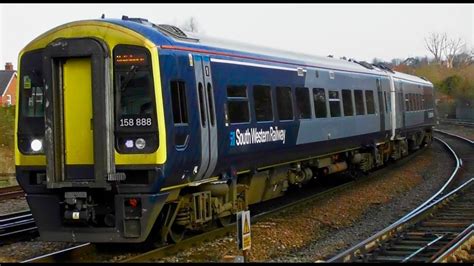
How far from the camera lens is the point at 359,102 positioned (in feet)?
59.3

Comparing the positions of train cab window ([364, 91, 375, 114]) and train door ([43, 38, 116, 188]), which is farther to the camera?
train cab window ([364, 91, 375, 114])

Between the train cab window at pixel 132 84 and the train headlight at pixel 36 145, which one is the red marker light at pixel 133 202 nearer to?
the train cab window at pixel 132 84

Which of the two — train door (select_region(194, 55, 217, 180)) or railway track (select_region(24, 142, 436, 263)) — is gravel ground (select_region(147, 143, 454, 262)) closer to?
railway track (select_region(24, 142, 436, 263))

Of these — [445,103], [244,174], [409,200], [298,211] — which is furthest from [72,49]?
[445,103]

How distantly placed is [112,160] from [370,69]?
13407mm

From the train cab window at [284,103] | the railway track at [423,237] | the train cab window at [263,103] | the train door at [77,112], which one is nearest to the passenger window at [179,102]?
the train door at [77,112]

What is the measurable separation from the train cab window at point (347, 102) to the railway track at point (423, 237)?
3579 mm

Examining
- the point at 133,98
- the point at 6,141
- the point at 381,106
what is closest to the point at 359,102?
the point at 381,106

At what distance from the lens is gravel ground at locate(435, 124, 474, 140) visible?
44.8 meters

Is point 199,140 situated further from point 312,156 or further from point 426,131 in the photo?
point 426,131

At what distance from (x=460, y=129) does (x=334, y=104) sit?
3801 centimetres

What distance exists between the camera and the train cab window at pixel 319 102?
48.2 feet

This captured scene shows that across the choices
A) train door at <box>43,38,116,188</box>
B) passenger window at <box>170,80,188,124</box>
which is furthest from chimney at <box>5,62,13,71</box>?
passenger window at <box>170,80,188,124</box>

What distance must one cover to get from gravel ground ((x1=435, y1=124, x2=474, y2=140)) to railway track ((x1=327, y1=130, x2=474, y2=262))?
3104 cm
